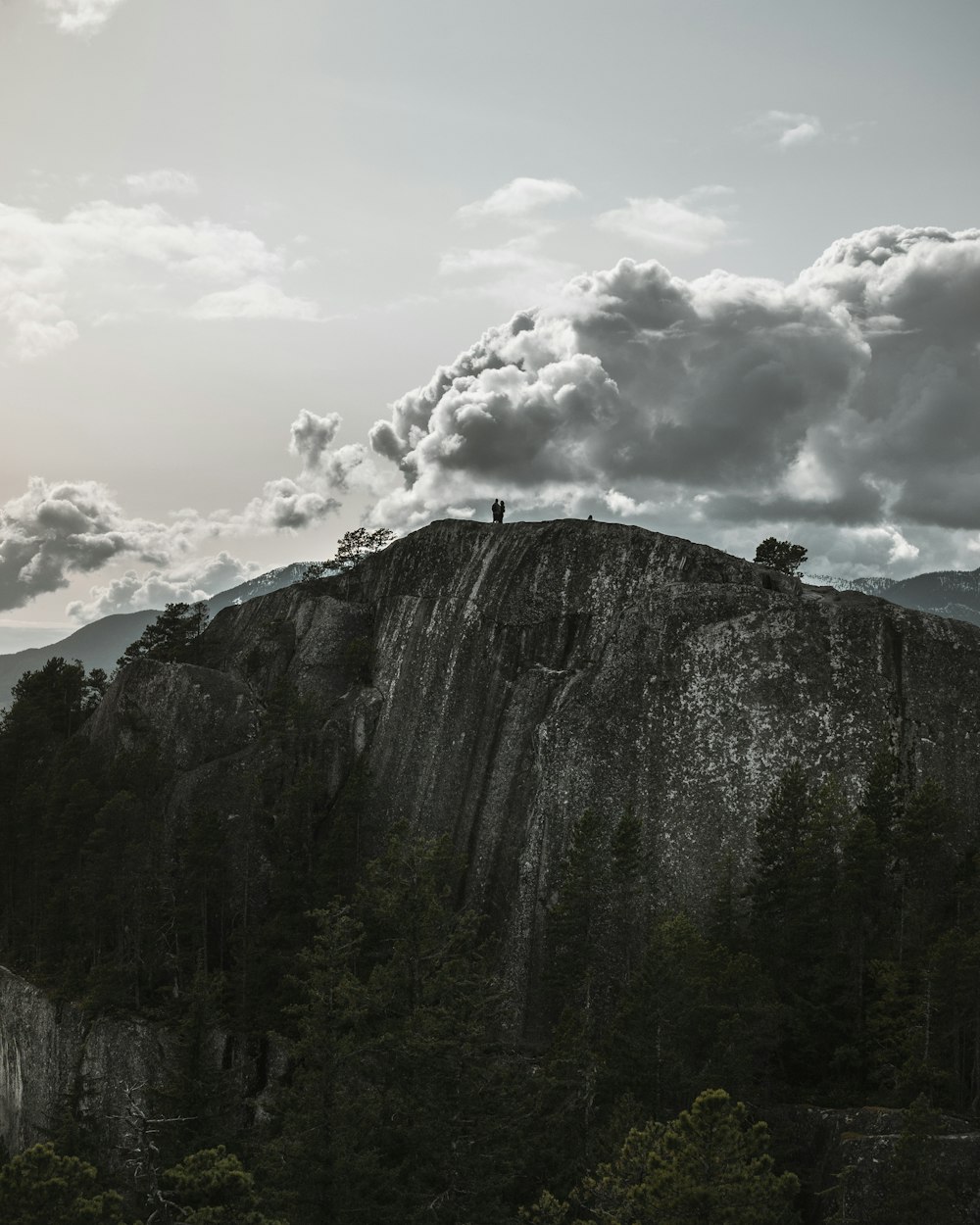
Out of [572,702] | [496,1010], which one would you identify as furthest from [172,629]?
[496,1010]

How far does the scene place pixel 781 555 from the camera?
90375 millimetres

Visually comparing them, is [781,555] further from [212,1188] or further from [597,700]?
[212,1188]

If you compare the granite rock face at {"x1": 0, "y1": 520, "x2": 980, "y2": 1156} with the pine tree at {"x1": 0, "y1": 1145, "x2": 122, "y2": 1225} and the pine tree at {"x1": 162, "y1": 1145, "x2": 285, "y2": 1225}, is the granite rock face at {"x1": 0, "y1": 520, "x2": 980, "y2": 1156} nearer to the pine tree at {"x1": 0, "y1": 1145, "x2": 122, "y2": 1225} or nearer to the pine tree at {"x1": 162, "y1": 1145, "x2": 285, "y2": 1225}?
the pine tree at {"x1": 162, "y1": 1145, "x2": 285, "y2": 1225}

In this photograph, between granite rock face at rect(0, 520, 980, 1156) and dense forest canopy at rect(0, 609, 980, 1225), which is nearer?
dense forest canopy at rect(0, 609, 980, 1225)

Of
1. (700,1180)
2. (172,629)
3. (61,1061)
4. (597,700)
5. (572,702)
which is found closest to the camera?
(700,1180)

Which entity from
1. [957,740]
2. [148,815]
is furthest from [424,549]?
[957,740]

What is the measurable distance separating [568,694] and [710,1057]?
28272 millimetres

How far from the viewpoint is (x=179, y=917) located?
77.9m

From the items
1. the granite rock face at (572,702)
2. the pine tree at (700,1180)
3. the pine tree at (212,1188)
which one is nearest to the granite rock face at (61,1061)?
the granite rock face at (572,702)

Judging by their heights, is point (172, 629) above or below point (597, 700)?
above

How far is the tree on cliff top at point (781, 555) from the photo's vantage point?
8988 centimetres

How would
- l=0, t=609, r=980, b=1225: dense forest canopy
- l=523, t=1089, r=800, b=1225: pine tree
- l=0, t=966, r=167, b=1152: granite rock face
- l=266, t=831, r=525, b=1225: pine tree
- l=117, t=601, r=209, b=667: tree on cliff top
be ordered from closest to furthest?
l=523, t=1089, r=800, b=1225: pine tree
l=0, t=609, r=980, b=1225: dense forest canopy
l=266, t=831, r=525, b=1225: pine tree
l=0, t=966, r=167, b=1152: granite rock face
l=117, t=601, r=209, b=667: tree on cliff top

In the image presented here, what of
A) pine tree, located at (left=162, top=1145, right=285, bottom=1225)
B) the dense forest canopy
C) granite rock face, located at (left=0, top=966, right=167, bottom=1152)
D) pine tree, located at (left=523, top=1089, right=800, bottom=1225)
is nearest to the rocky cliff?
the dense forest canopy

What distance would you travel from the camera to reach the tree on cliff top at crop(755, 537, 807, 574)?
89.9 metres
